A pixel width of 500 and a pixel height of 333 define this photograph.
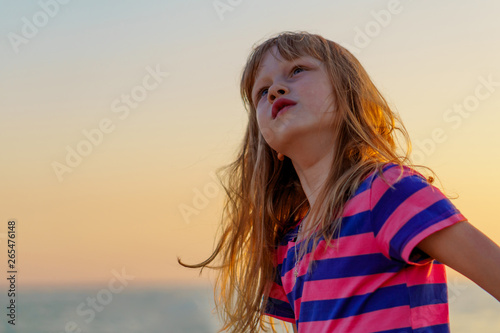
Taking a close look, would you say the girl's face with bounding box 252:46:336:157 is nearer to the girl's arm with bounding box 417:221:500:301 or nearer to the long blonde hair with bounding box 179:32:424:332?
the long blonde hair with bounding box 179:32:424:332

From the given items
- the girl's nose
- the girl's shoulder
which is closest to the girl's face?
the girl's nose

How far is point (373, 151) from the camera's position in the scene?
1.74 metres

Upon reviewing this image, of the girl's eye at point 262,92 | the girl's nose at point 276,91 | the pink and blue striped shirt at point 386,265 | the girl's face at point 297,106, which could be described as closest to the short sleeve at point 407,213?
the pink and blue striped shirt at point 386,265

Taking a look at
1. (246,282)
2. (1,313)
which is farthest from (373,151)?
(1,313)

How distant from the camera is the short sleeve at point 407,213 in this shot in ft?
4.26

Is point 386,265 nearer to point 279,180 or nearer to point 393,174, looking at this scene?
point 393,174

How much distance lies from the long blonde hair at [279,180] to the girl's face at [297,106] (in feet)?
0.10

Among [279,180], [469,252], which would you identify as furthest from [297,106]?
[469,252]

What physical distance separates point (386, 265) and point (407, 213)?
0.52 ft

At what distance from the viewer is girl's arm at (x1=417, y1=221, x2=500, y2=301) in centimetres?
125

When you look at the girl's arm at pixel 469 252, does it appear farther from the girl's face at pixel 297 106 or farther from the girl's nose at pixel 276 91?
the girl's nose at pixel 276 91

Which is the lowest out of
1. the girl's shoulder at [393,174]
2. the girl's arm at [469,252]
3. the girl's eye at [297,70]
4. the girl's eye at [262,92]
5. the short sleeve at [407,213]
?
the girl's arm at [469,252]

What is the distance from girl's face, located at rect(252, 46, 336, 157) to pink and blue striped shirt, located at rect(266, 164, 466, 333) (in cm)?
29

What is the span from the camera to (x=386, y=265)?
1.42 m
